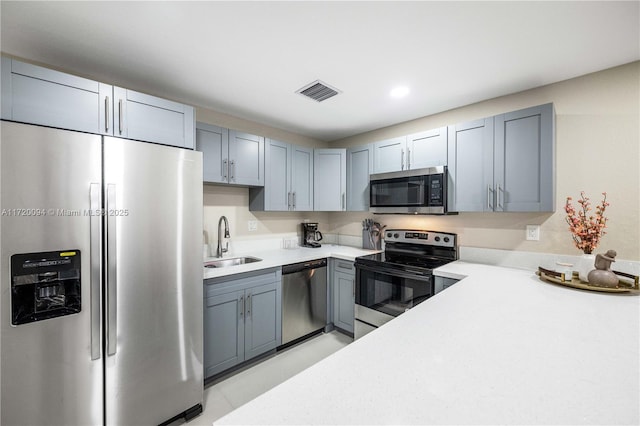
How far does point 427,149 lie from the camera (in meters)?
2.51

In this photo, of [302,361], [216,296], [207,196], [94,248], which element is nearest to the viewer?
[94,248]

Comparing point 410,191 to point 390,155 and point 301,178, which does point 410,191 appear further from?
point 301,178

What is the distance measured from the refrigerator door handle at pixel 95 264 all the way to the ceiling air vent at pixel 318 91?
5.17ft

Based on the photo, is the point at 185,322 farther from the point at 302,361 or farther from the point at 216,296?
the point at 302,361

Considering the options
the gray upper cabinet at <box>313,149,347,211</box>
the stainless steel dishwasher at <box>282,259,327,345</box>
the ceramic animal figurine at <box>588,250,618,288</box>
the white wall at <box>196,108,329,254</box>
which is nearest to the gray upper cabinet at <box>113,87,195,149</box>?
the white wall at <box>196,108,329,254</box>

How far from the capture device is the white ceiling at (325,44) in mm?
1342

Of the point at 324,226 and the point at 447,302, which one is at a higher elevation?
the point at 324,226

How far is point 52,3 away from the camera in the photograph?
1292 mm

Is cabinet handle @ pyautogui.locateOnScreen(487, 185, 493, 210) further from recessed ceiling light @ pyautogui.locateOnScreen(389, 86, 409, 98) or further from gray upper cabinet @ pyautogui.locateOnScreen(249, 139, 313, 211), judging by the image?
gray upper cabinet @ pyautogui.locateOnScreen(249, 139, 313, 211)

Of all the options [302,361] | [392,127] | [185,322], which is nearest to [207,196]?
[185,322]

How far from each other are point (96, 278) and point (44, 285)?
0.20 meters

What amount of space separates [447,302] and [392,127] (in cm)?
228

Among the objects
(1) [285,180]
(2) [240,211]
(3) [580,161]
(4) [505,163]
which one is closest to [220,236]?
(2) [240,211]

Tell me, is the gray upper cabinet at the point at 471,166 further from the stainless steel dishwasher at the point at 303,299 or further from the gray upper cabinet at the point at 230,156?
the gray upper cabinet at the point at 230,156
